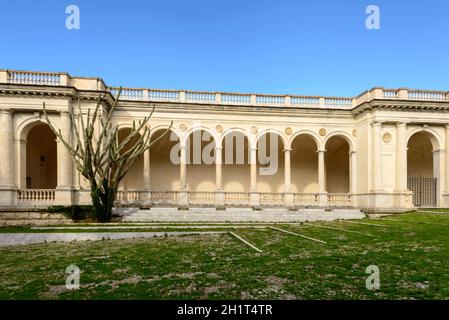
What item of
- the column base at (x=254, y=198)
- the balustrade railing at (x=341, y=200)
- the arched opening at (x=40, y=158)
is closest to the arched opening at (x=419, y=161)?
the balustrade railing at (x=341, y=200)

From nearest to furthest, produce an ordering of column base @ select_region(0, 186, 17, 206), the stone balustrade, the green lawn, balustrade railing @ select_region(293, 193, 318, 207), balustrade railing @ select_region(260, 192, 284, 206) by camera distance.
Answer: the green lawn → column base @ select_region(0, 186, 17, 206) → the stone balustrade → balustrade railing @ select_region(293, 193, 318, 207) → balustrade railing @ select_region(260, 192, 284, 206)

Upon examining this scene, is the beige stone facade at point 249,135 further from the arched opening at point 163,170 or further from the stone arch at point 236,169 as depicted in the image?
the stone arch at point 236,169

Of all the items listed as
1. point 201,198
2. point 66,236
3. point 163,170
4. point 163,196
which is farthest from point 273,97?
point 66,236

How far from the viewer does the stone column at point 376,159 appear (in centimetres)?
2266

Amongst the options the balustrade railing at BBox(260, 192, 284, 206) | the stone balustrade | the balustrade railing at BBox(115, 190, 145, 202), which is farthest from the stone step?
the stone balustrade

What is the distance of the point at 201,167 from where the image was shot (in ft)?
90.2

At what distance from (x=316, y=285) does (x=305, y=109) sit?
20.2 m

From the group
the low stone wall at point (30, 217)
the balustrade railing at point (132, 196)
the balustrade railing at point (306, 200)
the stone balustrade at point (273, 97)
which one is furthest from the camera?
the balustrade railing at point (306, 200)

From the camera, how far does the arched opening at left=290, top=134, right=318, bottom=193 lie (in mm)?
28734

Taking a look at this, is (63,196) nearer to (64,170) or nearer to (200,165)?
(64,170)

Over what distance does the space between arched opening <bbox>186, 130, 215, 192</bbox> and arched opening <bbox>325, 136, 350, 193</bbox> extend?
1027 cm

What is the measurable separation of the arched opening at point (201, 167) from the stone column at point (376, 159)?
1199 cm

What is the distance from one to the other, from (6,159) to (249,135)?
15.4 m

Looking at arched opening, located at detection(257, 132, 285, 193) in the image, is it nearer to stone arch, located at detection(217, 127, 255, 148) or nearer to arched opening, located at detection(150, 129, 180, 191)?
stone arch, located at detection(217, 127, 255, 148)
